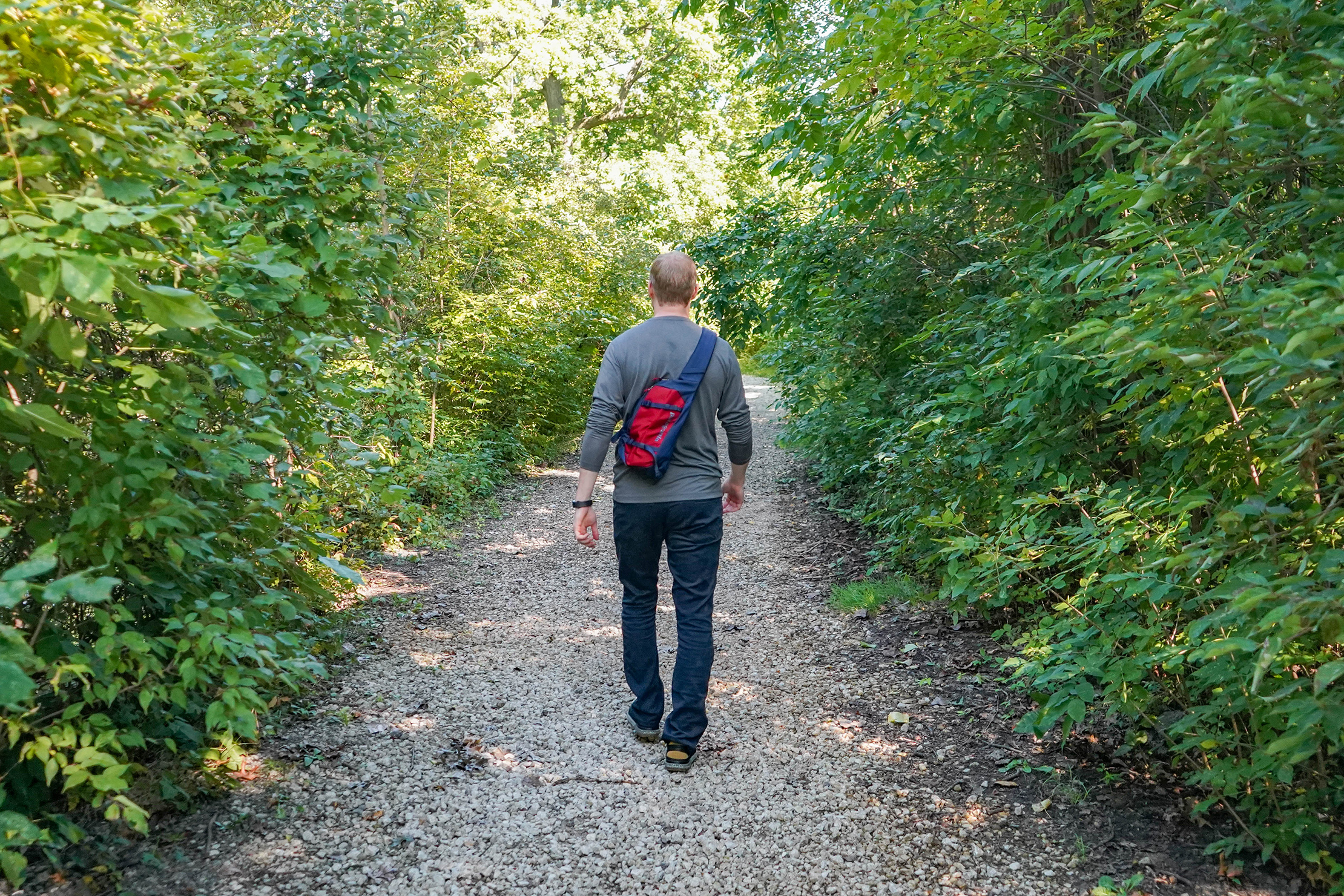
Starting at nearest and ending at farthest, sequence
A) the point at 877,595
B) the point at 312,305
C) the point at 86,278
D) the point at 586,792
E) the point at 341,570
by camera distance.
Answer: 1. the point at 86,278
2. the point at 312,305
3. the point at 341,570
4. the point at 586,792
5. the point at 877,595

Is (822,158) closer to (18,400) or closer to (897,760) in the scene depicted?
(897,760)

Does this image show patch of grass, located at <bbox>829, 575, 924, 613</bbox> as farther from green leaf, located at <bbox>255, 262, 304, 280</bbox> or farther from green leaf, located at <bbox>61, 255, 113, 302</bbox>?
green leaf, located at <bbox>61, 255, 113, 302</bbox>

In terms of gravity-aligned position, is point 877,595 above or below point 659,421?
below

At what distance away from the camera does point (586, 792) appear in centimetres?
361

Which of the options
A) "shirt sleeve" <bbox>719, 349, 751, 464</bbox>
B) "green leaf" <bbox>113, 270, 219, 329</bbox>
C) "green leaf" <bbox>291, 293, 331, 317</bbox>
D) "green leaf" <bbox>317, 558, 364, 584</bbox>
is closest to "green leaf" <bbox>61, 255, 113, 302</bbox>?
"green leaf" <bbox>113, 270, 219, 329</bbox>

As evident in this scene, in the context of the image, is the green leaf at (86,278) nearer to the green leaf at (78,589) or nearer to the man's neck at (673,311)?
the green leaf at (78,589)

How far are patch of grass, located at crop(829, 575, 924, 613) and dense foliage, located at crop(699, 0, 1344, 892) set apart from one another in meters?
0.23

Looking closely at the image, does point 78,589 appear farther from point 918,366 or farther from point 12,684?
point 918,366

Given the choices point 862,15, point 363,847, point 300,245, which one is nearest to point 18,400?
point 300,245

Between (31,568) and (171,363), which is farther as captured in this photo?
(171,363)

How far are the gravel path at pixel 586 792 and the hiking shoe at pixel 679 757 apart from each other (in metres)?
0.05

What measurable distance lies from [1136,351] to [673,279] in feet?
6.46

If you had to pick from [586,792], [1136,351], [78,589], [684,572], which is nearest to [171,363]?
[78,589]

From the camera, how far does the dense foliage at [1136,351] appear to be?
2242mm
